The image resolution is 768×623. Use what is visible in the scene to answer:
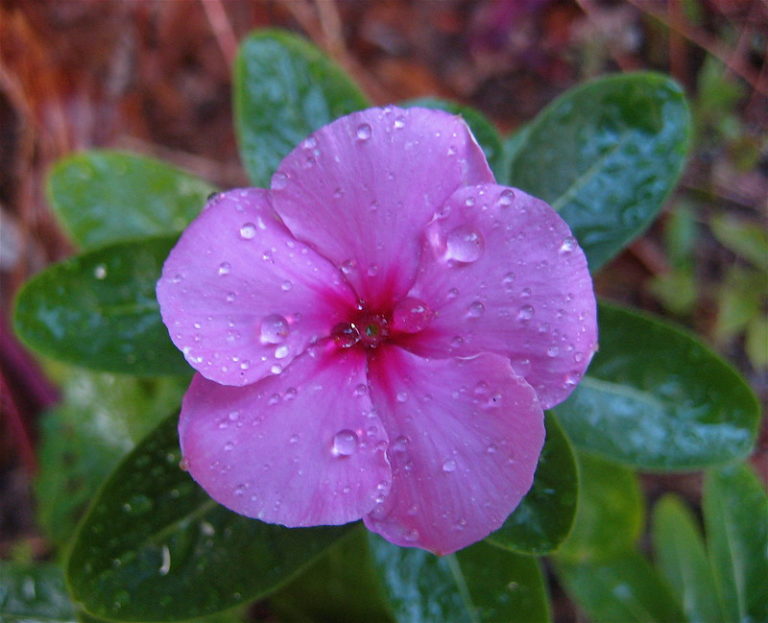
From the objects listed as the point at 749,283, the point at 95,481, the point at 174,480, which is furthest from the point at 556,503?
the point at 749,283

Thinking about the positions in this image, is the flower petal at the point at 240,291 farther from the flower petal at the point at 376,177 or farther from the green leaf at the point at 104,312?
the green leaf at the point at 104,312

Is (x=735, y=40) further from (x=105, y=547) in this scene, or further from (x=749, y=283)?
(x=105, y=547)

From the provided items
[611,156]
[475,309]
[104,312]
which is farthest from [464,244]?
[104,312]

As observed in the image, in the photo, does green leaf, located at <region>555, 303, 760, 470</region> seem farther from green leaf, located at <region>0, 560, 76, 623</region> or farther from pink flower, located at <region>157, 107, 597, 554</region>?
green leaf, located at <region>0, 560, 76, 623</region>

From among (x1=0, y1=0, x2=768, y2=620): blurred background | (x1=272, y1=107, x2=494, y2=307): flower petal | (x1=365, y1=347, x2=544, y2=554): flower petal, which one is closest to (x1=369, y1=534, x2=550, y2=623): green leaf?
(x1=365, y1=347, x2=544, y2=554): flower petal

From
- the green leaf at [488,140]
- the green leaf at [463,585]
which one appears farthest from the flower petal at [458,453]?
the green leaf at [488,140]

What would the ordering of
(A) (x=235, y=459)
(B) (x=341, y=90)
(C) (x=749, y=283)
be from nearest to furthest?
(A) (x=235, y=459) → (B) (x=341, y=90) → (C) (x=749, y=283)

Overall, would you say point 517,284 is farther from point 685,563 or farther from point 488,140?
point 685,563
